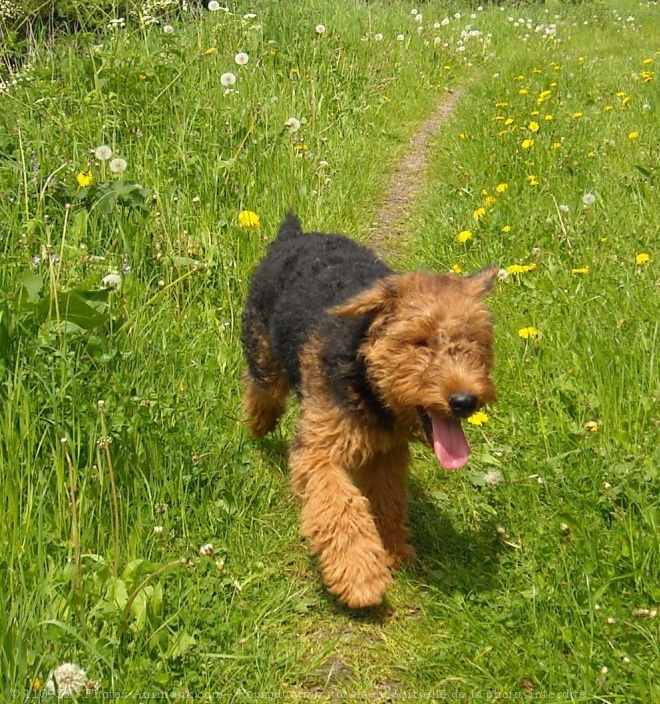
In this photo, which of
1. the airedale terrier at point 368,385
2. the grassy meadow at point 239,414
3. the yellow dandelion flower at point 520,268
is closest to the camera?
the grassy meadow at point 239,414

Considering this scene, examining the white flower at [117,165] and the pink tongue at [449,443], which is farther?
the white flower at [117,165]

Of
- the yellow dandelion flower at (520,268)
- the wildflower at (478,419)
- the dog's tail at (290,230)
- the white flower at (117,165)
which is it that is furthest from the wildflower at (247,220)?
the wildflower at (478,419)

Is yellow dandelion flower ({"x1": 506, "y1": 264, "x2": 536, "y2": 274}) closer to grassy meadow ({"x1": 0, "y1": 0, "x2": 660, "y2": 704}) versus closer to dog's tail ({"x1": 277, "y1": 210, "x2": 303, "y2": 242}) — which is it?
grassy meadow ({"x1": 0, "y1": 0, "x2": 660, "y2": 704})

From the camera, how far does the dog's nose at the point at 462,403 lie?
2.66 meters

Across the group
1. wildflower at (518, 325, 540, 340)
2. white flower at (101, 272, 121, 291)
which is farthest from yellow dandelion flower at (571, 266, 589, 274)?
white flower at (101, 272, 121, 291)

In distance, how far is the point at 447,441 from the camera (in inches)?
112

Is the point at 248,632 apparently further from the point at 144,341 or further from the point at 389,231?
the point at 389,231

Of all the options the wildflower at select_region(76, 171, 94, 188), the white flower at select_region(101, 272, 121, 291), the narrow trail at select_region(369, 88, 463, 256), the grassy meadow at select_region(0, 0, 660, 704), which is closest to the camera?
the grassy meadow at select_region(0, 0, 660, 704)

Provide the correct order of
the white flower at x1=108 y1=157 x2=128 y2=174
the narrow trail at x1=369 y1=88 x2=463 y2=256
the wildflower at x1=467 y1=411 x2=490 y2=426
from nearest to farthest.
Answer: the wildflower at x1=467 y1=411 x2=490 y2=426
the white flower at x1=108 y1=157 x2=128 y2=174
the narrow trail at x1=369 y1=88 x2=463 y2=256

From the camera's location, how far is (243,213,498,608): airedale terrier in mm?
2824

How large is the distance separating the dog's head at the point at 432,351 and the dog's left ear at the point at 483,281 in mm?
16

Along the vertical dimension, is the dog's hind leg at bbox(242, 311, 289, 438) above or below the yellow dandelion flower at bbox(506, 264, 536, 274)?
below

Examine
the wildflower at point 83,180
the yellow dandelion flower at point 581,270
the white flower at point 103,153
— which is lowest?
the yellow dandelion flower at point 581,270

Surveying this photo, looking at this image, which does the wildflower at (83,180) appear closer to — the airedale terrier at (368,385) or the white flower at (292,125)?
the airedale terrier at (368,385)
